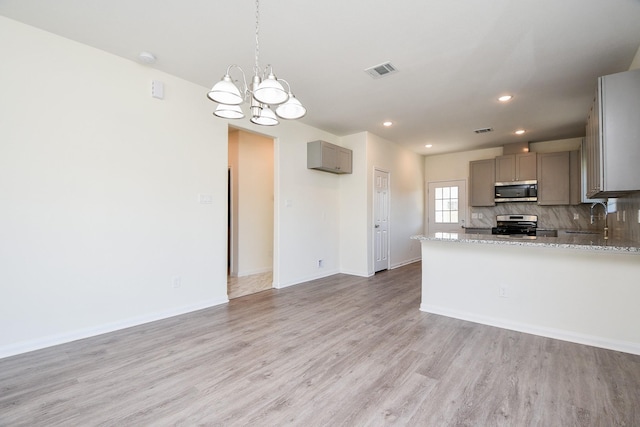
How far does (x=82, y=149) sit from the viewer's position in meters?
2.82

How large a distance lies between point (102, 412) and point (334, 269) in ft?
14.4

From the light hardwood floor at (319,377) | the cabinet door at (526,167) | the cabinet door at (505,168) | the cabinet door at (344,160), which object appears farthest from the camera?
the cabinet door at (505,168)

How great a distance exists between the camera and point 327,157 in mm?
5152

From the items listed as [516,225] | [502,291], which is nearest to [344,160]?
[502,291]

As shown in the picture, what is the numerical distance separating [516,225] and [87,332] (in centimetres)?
729

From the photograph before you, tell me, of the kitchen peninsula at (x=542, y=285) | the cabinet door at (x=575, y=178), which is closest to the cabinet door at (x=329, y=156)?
the kitchen peninsula at (x=542, y=285)

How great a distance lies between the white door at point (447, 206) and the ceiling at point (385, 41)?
3.25m

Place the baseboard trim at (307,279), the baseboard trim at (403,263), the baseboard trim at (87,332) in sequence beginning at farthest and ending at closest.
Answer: the baseboard trim at (403,263)
the baseboard trim at (307,279)
the baseboard trim at (87,332)

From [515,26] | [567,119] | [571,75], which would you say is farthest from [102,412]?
[567,119]

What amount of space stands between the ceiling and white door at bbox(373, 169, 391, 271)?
2.08 m

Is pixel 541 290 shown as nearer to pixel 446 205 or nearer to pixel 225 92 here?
pixel 225 92

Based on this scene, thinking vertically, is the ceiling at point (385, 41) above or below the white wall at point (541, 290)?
above

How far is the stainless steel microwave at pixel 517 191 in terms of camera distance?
5858 mm

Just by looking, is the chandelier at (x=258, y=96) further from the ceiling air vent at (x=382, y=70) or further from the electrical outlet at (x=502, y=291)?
the electrical outlet at (x=502, y=291)
